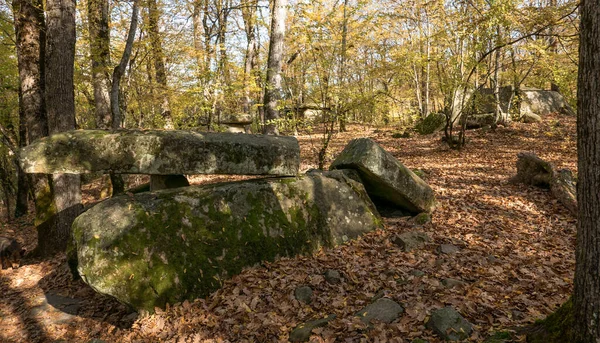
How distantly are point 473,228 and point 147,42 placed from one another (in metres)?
10.8

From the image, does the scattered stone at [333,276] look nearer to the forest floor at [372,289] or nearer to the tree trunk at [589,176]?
the forest floor at [372,289]

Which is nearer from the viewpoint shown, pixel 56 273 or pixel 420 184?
pixel 56 273

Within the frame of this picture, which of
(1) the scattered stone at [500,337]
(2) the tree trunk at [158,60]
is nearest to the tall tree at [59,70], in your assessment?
(2) the tree trunk at [158,60]

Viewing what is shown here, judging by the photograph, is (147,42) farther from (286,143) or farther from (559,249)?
(559,249)

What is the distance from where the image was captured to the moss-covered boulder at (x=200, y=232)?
15.6 ft

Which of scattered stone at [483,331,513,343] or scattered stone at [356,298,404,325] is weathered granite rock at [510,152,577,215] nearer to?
scattered stone at [483,331,513,343]

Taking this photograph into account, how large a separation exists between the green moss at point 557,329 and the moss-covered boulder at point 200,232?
3.51 metres

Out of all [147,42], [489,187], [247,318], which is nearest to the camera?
[247,318]

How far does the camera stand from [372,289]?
192 inches

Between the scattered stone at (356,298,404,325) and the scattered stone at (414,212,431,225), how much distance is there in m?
2.95

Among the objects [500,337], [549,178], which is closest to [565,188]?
[549,178]

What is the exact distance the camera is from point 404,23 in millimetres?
20797

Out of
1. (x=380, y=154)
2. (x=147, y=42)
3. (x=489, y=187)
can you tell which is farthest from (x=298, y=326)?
(x=147, y=42)

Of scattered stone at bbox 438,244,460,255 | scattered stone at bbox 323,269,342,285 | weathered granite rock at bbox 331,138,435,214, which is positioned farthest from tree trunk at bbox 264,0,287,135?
scattered stone at bbox 438,244,460,255
